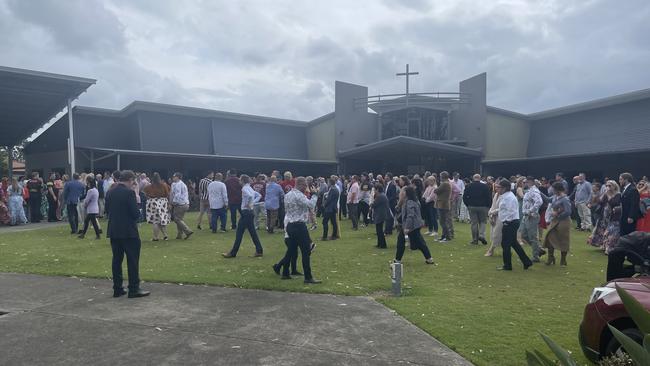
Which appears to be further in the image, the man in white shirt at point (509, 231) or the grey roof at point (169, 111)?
the grey roof at point (169, 111)

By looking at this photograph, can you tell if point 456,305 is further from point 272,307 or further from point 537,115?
point 537,115

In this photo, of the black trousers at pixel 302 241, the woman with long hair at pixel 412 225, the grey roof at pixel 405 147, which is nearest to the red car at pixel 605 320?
the black trousers at pixel 302 241

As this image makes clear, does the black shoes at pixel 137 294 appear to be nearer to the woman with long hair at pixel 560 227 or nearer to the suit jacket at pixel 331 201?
the suit jacket at pixel 331 201

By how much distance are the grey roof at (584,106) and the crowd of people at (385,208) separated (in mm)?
12914

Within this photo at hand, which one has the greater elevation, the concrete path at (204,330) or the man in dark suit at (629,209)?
the man in dark suit at (629,209)

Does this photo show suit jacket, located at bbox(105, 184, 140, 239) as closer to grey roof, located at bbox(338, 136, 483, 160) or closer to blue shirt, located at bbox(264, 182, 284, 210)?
blue shirt, located at bbox(264, 182, 284, 210)

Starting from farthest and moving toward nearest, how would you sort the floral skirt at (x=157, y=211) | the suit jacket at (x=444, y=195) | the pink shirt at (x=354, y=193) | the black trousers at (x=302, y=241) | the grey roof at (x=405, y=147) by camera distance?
the grey roof at (x=405, y=147)
the pink shirt at (x=354, y=193)
the floral skirt at (x=157, y=211)
the suit jacket at (x=444, y=195)
the black trousers at (x=302, y=241)

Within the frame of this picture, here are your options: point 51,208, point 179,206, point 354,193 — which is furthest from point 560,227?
point 51,208

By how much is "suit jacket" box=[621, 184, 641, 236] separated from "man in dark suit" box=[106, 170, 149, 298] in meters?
8.71

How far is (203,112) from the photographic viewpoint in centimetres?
2917

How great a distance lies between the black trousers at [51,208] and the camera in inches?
699

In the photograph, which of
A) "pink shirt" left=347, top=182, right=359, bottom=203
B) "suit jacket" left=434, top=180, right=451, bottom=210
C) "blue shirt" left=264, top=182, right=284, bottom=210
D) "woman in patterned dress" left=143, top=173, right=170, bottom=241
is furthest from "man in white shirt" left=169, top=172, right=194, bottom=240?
"suit jacket" left=434, top=180, right=451, bottom=210

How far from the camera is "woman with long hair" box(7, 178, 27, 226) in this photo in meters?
16.7

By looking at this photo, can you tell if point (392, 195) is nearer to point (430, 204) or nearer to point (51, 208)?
point (430, 204)
